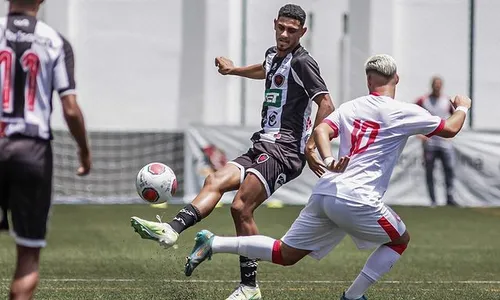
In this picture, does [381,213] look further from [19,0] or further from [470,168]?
[470,168]

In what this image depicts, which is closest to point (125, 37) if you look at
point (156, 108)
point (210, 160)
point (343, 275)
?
point (156, 108)

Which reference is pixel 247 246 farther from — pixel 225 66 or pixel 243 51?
pixel 243 51

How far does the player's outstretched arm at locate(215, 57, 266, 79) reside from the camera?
9.45 m

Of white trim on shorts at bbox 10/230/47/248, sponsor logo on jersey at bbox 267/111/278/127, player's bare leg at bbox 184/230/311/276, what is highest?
sponsor logo on jersey at bbox 267/111/278/127

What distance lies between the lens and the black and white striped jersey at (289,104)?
8.63 metres

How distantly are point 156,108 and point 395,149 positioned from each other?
637 inches

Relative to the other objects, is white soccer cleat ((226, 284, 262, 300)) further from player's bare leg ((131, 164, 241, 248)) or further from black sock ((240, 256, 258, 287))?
player's bare leg ((131, 164, 241, 248))

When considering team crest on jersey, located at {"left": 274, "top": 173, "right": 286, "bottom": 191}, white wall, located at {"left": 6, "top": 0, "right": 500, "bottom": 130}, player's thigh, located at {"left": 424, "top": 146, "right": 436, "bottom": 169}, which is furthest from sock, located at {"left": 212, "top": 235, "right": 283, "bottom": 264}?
white wall, located at {"left": 6, "top": 0, "right": 500, "bottom": 130}

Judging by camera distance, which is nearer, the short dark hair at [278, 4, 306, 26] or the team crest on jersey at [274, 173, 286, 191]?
the team crest on jersey at [274, 173, 286, 191]

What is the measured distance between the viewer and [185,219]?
8.12m

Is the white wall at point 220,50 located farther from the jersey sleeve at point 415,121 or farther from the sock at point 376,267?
the jersey sleeve at point 415,121

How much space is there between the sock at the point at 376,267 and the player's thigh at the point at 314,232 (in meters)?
0.30

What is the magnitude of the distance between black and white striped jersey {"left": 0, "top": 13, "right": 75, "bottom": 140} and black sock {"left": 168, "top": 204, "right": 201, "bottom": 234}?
2.23m

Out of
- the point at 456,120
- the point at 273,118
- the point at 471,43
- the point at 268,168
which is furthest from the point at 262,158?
the point at 471,43
